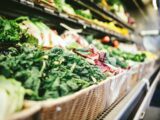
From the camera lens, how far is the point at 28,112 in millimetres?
980

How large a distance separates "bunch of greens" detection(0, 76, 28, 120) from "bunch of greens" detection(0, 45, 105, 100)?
93 mm

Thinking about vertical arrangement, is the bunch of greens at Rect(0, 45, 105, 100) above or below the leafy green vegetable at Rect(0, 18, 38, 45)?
below

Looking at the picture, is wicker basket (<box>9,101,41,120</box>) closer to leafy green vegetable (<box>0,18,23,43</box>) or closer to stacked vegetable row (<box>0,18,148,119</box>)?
stacked vegetable row (<box>0,18,148,119</box>)

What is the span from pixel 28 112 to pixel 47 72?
57 cm

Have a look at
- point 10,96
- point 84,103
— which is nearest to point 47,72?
point 84,103

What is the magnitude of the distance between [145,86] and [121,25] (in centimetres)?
342

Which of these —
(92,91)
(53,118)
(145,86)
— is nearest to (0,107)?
(53,118)

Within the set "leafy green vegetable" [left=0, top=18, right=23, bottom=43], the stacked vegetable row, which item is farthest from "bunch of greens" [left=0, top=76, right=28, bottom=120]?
"leafy green vegetable" [left=0, top=18, right=23, bottom=43]

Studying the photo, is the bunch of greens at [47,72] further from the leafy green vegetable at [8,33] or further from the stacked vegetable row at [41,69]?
the leafy green vegetable at [8,33]

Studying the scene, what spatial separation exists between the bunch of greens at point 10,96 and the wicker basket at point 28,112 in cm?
3

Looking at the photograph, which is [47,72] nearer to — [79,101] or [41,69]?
[41,69]

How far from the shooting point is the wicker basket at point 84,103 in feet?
3.65

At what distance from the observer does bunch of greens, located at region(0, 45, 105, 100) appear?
4.12 feet

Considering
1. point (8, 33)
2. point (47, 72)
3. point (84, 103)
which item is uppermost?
point (8, 33)
